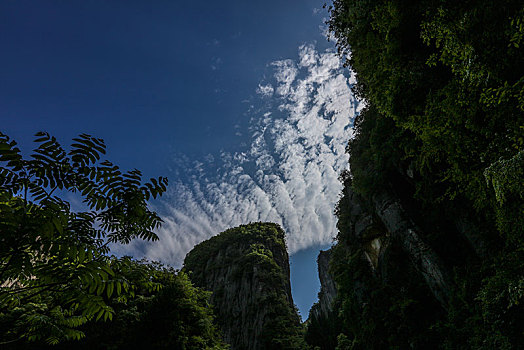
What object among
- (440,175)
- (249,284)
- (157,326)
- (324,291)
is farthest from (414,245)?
(324,291)

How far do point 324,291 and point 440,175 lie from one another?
41150mm

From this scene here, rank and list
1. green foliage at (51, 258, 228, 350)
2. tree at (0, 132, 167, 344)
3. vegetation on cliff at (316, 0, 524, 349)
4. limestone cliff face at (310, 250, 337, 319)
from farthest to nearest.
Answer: limestone cliff face at (310, 250, 337, 319)
green foliage at (51, 258, 228, 350)
vegetation on cliff at (316, 0, 524, 349)
tree at (0, 132, 167, 344)

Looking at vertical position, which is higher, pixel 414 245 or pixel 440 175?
pixel 440 175

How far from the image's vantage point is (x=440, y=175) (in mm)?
6785

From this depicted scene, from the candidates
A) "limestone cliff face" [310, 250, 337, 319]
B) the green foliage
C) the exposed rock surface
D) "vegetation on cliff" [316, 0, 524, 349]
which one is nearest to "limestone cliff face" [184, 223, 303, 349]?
"limestone cliff face" [310, 250, 337, 319]

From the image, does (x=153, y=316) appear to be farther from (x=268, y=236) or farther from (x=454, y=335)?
(x=268, y=236)

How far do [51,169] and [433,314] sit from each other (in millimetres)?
12742

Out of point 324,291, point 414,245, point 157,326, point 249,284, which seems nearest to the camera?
point 157,326

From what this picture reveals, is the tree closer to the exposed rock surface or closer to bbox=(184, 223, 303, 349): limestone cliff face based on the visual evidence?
the exposed rock surface

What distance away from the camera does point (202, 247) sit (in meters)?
41.3

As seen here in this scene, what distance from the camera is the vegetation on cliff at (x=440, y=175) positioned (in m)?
4.71

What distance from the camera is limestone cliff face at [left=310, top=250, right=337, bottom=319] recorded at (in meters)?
35.1

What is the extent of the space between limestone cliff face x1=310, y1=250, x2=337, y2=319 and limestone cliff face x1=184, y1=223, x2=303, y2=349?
6112 mm

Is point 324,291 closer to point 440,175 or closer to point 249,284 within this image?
point 249,284
